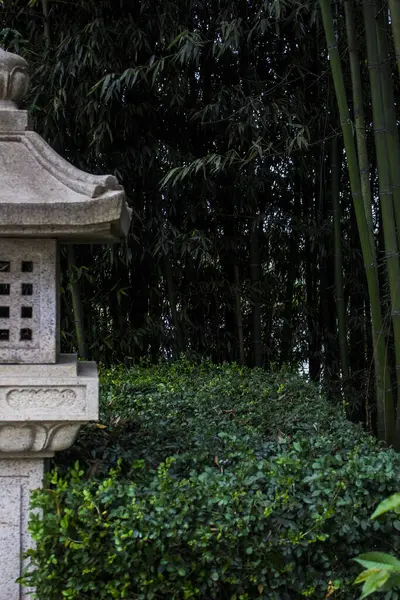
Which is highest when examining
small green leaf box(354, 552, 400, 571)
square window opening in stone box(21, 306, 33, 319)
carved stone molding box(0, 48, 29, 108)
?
carved stone molding box(0, 48, 29, 108)

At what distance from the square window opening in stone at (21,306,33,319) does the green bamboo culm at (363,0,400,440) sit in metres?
1.89

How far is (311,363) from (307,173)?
1.43 m

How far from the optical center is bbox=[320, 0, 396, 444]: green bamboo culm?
3.69m

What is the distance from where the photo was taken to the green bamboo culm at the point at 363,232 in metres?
3.69

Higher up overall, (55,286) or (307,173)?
(307,173)

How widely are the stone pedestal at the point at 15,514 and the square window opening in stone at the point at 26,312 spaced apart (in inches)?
15.4

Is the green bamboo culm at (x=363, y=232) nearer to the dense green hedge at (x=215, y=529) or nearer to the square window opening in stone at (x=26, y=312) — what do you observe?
the dense green hedge at (x=215, y=529)

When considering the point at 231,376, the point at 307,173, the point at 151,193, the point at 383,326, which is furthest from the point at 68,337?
the point at 383,326

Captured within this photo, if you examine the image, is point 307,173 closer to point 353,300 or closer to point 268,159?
point 268,159

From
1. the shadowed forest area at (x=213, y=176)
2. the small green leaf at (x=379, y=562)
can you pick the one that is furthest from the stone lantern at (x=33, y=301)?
the shadowed forest area at (x=213, y=176)

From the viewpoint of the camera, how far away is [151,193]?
5262 mm

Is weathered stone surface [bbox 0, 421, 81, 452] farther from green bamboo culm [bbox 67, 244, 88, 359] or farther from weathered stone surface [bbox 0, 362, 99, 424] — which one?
green bamboo culm [bbox 67, 244, 88, 359]

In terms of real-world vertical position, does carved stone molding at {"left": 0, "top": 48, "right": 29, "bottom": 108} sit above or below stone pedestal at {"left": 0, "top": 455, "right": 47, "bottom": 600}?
above

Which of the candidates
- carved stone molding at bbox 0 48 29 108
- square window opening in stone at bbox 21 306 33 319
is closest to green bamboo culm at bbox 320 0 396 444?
carved stone molding at bbox 0 48 29 108
